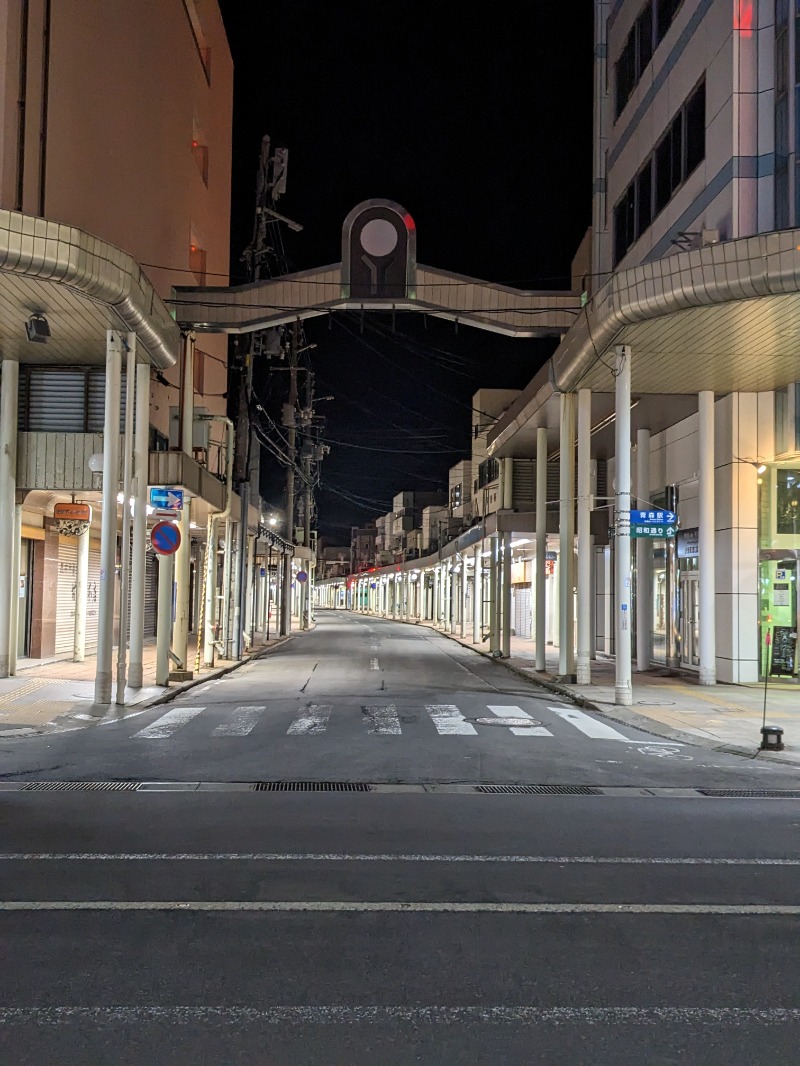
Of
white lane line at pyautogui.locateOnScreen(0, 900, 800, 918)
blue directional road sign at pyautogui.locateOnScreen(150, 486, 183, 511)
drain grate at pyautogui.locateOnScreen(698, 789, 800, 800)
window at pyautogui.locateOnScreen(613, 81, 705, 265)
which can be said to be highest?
window at pyautogui.locateOnScreen(613, 81, 705, 265)

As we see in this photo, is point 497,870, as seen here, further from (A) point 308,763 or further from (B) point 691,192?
(B) point 691,192

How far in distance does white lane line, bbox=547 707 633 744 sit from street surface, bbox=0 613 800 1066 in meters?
1.73

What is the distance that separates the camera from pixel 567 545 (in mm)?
21000

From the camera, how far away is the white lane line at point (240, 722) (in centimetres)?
1321

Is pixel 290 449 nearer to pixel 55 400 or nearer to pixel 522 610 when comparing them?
pixel 522 610

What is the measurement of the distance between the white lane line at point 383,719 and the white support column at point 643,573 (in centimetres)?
1016

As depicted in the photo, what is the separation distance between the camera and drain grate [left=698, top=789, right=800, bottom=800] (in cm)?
948

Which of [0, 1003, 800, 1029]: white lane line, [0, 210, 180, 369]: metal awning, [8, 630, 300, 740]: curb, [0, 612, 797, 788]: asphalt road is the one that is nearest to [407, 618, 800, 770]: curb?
[0, 612, 797, 788]: asphalt road

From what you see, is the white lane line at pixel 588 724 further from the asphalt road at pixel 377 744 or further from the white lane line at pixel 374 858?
the white lane line at pixel 374 858

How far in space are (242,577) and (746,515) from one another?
41.4 ft

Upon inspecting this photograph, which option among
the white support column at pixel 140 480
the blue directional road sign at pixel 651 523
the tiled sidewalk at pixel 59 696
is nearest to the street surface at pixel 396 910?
the tiled sidewalk at pixel 59 696

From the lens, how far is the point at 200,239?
31.0 meters

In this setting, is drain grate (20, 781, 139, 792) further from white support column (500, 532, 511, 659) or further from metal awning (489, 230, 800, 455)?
white support column (500, 532, 511, 659)

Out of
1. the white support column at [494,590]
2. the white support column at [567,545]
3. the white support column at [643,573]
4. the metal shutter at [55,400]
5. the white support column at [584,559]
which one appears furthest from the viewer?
the white support column at [494,590]
